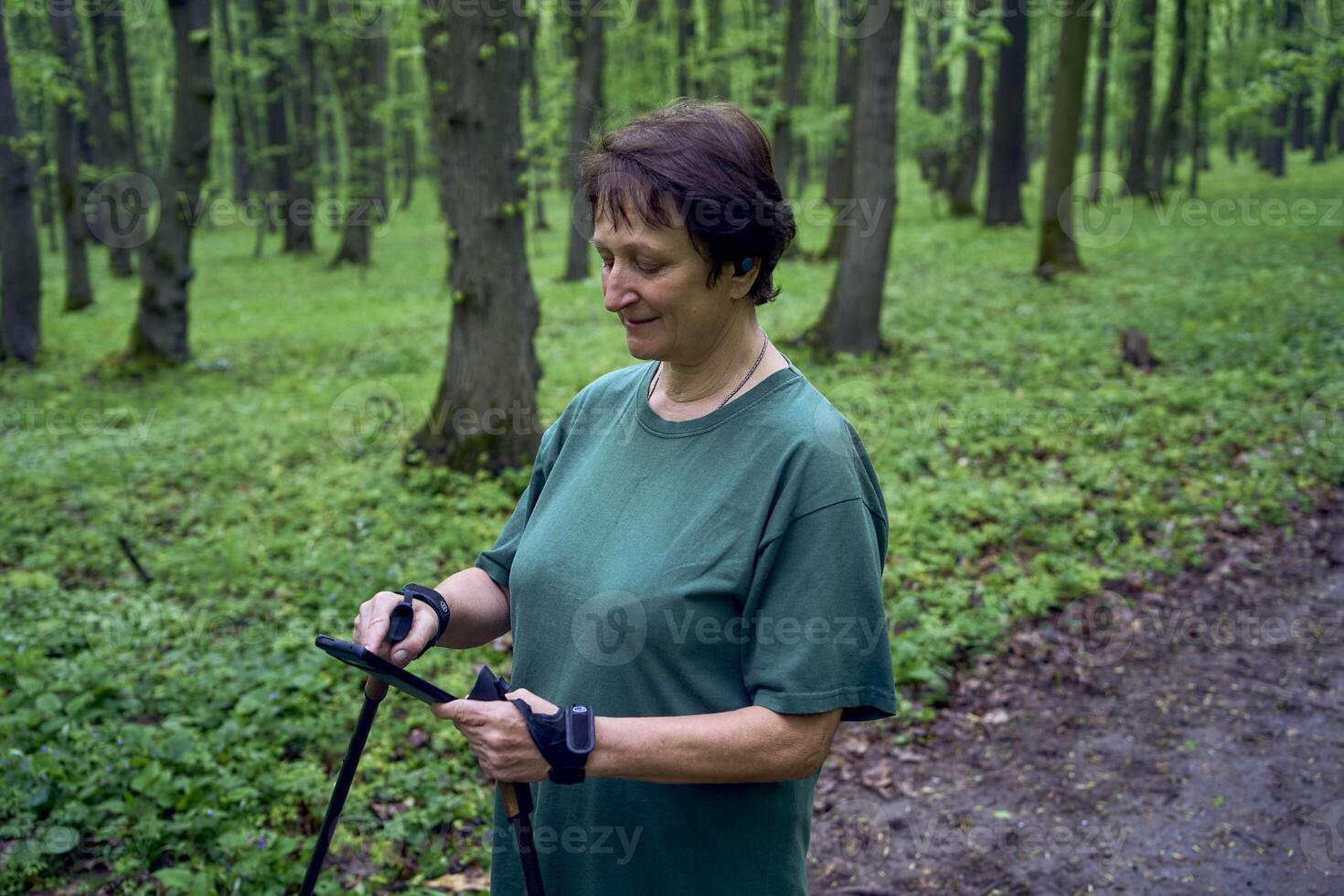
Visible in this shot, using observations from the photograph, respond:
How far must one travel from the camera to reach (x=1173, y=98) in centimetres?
2175

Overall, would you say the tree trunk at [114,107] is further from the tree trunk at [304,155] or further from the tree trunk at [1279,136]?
the tree trunk at [1279,136]

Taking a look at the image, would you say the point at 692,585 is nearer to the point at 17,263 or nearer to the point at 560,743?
the point at 560,743

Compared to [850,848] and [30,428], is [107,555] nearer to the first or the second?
[30,428]

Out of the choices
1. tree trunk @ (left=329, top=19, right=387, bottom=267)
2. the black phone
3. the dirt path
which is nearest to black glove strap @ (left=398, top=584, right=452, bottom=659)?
the black phone

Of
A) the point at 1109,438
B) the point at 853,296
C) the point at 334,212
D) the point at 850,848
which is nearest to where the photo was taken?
the point at 850,848

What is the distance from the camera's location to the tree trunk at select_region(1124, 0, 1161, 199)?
20094 millimetres

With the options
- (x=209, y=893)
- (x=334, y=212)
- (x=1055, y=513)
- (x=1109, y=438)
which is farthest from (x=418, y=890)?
(x=334, y=212)

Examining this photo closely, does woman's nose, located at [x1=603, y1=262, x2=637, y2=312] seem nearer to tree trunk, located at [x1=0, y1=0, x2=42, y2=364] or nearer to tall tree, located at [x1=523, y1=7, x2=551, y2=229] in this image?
tall tree, located at [x1=523, y1=7, x2=551, y2=229]

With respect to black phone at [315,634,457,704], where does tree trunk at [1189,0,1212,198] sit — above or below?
above

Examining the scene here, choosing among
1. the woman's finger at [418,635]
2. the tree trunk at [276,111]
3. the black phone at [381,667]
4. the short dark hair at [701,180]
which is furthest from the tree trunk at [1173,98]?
the black phone at [381,667]

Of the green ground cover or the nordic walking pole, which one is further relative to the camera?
the green ground cover

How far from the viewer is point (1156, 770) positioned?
451 centimetres

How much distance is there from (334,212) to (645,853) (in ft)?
84.1

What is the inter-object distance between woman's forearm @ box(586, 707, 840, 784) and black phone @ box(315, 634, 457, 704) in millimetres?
307
